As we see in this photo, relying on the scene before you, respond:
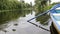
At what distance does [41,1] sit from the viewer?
62094 mm

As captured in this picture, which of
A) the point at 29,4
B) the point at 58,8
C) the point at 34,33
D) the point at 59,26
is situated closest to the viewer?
the point at 59,26

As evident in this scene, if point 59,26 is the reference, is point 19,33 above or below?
below

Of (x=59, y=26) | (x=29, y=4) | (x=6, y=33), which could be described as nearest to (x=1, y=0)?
(x=6, y=33)

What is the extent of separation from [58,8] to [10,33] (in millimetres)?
4127

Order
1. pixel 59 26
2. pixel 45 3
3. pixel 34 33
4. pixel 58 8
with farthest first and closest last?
pixel 45 3 < pixel 34 33 < pixel 58 8 < pixel 59 26

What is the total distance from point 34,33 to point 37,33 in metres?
0.21

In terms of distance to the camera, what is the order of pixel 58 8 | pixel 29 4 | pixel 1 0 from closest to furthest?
pixel 58 8, pixel 1 0, pixel 29 4

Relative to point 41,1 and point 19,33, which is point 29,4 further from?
point 19,33

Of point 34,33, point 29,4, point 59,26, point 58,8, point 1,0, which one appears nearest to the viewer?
point 59,26

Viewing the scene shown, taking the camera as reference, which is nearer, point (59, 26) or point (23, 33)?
point (59, 26)

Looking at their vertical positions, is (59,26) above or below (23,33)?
above

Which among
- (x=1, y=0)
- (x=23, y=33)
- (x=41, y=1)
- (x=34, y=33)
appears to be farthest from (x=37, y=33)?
(x=41, y=1)

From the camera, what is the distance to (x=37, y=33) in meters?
12.0

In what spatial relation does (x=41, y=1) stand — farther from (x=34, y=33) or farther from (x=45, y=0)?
(x=34, y=33)
